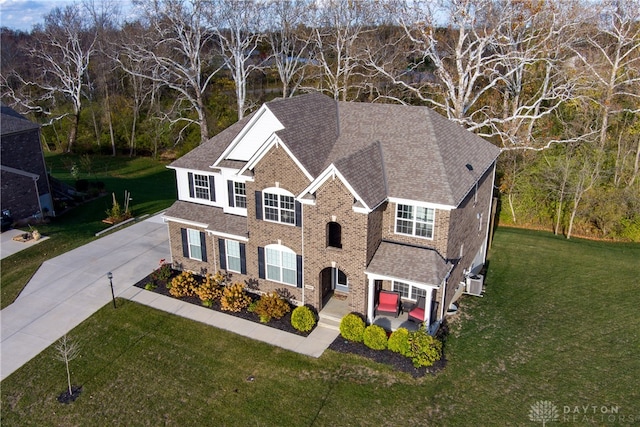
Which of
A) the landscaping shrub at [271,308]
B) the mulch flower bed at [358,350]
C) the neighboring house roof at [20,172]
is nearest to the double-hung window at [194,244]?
the mulch flower bed at [358,350]

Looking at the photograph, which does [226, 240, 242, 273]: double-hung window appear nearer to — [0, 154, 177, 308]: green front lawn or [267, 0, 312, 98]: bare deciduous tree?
[0, 154, 177, 308]: green front lawn

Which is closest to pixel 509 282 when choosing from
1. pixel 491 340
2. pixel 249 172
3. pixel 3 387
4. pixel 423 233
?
pixel 491 340

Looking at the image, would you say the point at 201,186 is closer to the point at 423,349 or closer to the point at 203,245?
the point at 203,245

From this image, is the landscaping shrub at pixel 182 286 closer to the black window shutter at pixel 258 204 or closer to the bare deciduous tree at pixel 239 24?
the black window shutter at pixel 258 204

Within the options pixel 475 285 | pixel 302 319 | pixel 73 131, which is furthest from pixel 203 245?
pixel 73 131

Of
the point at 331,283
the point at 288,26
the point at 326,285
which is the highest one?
the point at 288,26

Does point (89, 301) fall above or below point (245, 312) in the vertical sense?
below

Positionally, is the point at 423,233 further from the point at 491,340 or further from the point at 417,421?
the point at 417,421
